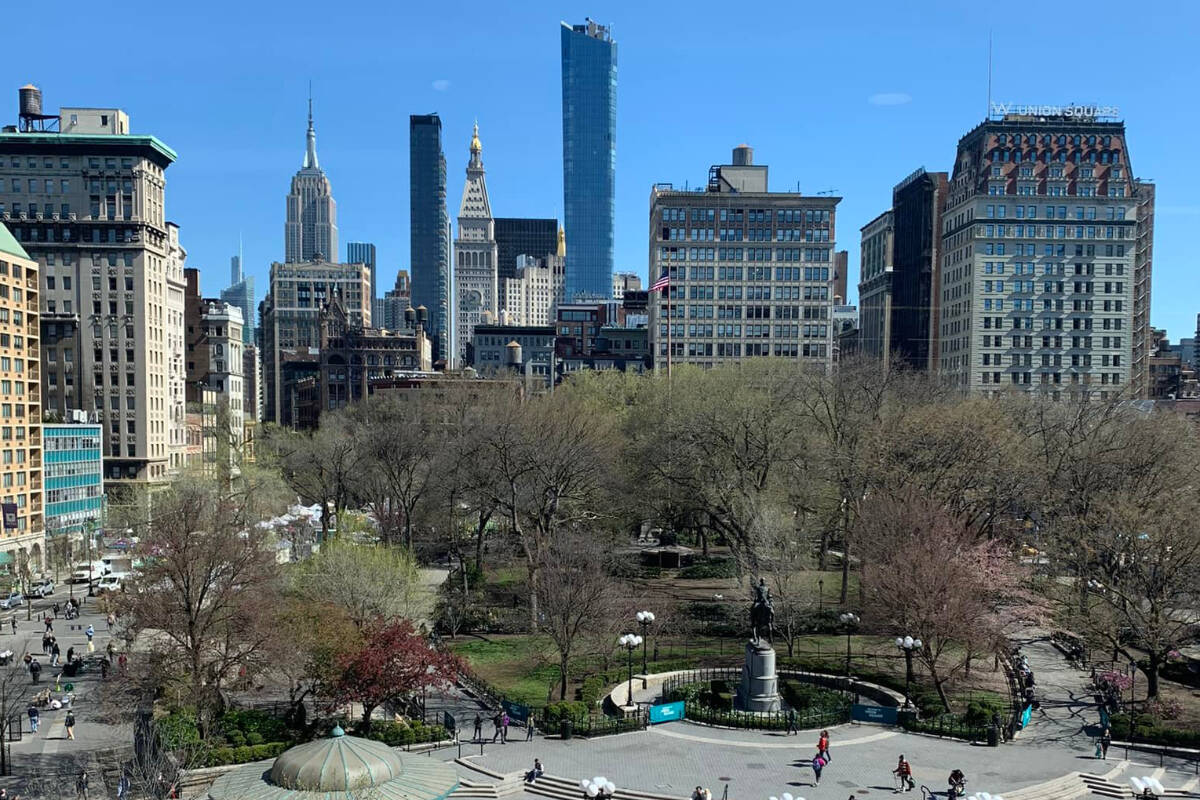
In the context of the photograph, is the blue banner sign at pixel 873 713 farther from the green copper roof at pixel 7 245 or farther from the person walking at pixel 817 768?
the green copper roof at pixel 7 245

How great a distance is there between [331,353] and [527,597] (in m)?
106

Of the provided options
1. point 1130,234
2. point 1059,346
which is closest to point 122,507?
point 1059,346

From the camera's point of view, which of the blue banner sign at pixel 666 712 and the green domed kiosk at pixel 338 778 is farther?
the blue banner sign at pixel 666 712

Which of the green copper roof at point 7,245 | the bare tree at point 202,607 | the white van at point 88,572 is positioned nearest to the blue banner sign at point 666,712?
the bare tree at point 202,607

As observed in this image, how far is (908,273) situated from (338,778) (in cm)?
12568

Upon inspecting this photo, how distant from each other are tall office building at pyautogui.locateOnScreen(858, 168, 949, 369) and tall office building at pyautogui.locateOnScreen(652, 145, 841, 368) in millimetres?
11113

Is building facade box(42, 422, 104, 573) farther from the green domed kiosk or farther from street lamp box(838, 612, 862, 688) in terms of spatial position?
the green domed kiosk

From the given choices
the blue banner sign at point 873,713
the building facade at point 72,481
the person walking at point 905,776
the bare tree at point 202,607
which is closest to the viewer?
the person walking at point 905,776

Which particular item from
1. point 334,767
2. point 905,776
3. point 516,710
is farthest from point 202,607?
point 905,776

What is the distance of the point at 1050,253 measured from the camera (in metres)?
105

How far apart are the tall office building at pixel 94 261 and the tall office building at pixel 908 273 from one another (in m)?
80.1

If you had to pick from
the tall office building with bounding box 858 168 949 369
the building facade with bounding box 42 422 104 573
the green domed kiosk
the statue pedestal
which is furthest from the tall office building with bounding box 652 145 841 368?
the green domed kiosk

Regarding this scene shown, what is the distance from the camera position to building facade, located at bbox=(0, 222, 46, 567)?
220 ft

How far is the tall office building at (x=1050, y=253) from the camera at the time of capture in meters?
104
